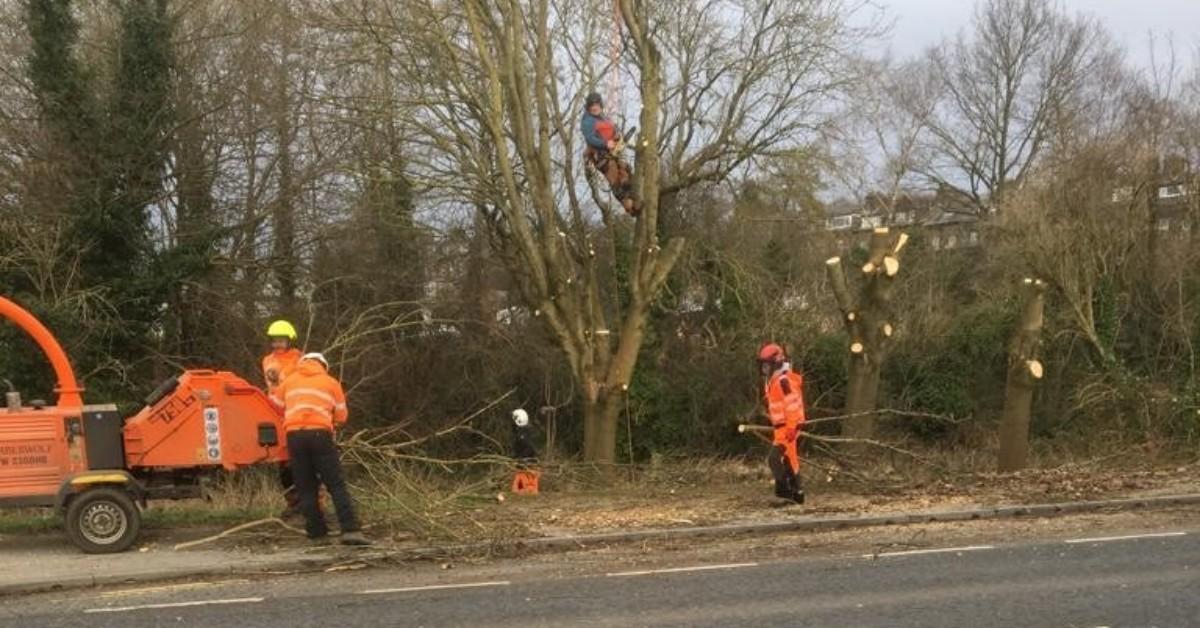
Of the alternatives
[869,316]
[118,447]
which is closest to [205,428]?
[118,447]

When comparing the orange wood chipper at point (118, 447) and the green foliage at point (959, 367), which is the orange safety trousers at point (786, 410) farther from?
the green foliage at point (959, 367)

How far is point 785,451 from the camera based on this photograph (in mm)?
11445

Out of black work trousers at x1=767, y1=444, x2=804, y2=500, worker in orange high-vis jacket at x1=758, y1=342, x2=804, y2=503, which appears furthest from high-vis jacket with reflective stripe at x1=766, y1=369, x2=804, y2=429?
black work trousers at x1=767, y1=444, x2=804, y2=500

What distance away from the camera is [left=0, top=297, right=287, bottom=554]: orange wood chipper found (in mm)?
9289

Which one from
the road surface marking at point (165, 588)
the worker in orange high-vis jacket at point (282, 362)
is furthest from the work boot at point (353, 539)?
the road surface marking at point (165, 588)

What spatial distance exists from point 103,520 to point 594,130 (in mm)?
9147

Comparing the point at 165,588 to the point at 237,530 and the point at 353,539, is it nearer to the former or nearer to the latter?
the point at 237,530

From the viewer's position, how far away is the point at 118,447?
955 centimetres

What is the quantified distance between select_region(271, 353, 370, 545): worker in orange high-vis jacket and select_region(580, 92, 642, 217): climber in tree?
783cm

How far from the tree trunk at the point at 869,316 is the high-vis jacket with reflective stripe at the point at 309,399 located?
8.03 metres

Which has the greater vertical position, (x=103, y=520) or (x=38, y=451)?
(x=38, y=451)

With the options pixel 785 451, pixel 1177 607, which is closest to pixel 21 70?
pixel 785 451

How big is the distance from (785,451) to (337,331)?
994 centimetres

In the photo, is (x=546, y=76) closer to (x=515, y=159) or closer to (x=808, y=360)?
(x=515, y=159)
